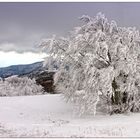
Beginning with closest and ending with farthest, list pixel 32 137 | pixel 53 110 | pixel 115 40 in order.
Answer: pixel 32 137
pixel 115 40
pixel 53 110

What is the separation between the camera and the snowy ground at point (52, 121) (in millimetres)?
16734

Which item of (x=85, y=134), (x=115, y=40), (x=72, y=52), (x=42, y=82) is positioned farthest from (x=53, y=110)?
(x=42, y=82)

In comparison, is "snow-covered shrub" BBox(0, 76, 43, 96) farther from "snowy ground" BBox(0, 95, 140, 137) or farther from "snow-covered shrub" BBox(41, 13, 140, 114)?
"snow-covered shrub" BBox(41, 13, 140, 114)

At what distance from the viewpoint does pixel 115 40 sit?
2267 centimetres

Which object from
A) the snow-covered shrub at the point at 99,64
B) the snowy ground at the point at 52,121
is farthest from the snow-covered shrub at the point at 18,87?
the snow-covered shrub at the point at 99,64

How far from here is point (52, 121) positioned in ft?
71.1

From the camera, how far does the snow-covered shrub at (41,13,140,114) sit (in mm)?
21809

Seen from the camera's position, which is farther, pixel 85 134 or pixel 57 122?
pixel 57 122

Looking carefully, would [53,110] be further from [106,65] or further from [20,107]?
[106,65]

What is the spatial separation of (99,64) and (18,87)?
39970 millimetres

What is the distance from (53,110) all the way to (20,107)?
120 inches

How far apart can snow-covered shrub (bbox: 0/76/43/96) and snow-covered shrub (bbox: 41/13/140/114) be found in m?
31.8

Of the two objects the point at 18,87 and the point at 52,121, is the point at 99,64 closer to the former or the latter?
the point at 52,121

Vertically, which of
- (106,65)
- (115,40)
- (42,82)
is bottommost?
(42,82)
